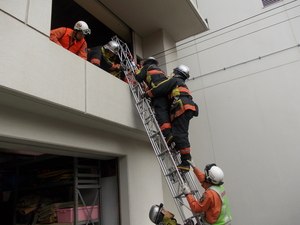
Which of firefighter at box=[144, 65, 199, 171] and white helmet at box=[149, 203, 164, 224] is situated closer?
white helmet at box=[149, 203, 164, 224]

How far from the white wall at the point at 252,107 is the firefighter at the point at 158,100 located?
231 cm

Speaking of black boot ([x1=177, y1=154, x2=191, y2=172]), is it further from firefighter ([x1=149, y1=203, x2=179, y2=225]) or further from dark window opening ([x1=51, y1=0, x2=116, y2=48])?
dark window opening ([x1=51, y1=0, x2=116, y2=48])

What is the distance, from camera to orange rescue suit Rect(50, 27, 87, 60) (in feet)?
13.5

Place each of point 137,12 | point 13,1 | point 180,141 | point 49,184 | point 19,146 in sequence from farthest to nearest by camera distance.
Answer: point 137,12 < point 49,184 < point 180,141 < point 19,146 < point 13,1

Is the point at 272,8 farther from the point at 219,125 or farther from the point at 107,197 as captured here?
the point at 107,197

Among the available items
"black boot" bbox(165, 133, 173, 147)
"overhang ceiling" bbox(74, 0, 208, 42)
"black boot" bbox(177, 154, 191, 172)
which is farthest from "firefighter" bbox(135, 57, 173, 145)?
"overhang ceiling" bbox(74, 0, 208, 42)

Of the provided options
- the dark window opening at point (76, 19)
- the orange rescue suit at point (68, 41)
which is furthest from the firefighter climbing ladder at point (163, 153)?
the dark window opening at point (76, 19)

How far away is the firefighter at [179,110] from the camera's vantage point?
3779 millimetres

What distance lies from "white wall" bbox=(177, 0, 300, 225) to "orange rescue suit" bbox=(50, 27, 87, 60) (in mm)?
3333

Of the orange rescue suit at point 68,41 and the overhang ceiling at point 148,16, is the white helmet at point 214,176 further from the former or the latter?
the overhang ceiling at point 148,16

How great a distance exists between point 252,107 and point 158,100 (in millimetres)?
2738

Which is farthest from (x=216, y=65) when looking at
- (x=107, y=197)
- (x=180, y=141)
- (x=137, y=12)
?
(x=107, y=197)

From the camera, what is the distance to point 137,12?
19.5ft

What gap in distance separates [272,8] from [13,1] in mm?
5722
